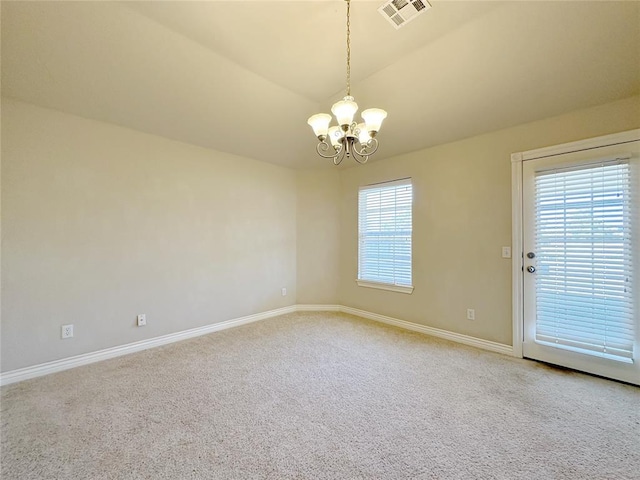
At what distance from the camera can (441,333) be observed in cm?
330

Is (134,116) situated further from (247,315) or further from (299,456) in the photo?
(299,456)

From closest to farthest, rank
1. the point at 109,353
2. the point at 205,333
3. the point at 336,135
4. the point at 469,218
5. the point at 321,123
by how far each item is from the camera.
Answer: the point at 321,123 → the point at 336,135 → the point at 109,353 → the point at 469,218 → the point at 205,333

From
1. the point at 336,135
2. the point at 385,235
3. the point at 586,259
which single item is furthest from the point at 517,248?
the point at 336,135

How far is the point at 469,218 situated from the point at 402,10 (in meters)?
2.20

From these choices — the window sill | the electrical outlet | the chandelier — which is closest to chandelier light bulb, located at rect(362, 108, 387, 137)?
the chandelier

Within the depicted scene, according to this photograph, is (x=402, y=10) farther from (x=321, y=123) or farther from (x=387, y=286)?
(x=387, y=286)

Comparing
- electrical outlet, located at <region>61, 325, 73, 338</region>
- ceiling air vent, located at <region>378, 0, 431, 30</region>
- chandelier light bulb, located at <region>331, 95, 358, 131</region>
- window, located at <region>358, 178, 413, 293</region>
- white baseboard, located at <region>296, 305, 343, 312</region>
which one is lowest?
white baseboard, located at <region>296, 305, 343, 312</region>

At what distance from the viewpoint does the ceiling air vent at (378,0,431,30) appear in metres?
1.84

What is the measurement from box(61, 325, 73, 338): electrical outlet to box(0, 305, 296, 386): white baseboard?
8.5 inches

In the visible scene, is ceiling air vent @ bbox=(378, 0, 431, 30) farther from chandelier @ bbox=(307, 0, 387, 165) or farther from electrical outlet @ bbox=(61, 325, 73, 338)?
electrical outlet @ bbox=(61, 325, 73, 338)

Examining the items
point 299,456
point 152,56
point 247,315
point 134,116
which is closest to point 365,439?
point 299,456

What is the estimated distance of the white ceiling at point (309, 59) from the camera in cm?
188

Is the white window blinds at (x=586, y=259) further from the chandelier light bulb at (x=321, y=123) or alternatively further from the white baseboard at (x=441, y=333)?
the chandelier light bulb at (x=321, y=123)

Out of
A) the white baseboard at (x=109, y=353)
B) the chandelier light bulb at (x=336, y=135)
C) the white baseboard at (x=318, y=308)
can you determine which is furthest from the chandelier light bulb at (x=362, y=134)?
the white baseboard at (x=318, y=308)
